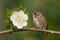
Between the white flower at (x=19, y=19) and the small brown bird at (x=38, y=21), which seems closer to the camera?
the white flower at (x=19, y=19)

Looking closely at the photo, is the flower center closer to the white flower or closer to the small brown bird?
the white flower

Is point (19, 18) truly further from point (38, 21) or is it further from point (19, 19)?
point (38, 21)

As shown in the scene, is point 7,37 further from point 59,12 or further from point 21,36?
point 59,12

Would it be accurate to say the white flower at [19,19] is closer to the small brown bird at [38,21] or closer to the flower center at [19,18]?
the flower center at [19,18]

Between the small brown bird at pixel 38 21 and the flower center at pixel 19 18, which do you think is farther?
the small brown bird at pixel 38 21

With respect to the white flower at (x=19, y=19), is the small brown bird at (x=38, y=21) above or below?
below

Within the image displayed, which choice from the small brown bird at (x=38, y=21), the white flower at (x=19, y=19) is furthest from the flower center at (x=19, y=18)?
the small brown bird at (x=38, y=21)

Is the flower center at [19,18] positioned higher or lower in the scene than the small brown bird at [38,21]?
higher

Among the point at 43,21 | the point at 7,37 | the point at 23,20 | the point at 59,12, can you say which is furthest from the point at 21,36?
the point at 23,20

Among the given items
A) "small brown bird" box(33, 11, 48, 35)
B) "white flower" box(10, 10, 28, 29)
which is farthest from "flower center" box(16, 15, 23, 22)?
"small brown bird" box(33, 11, 48, 35)
